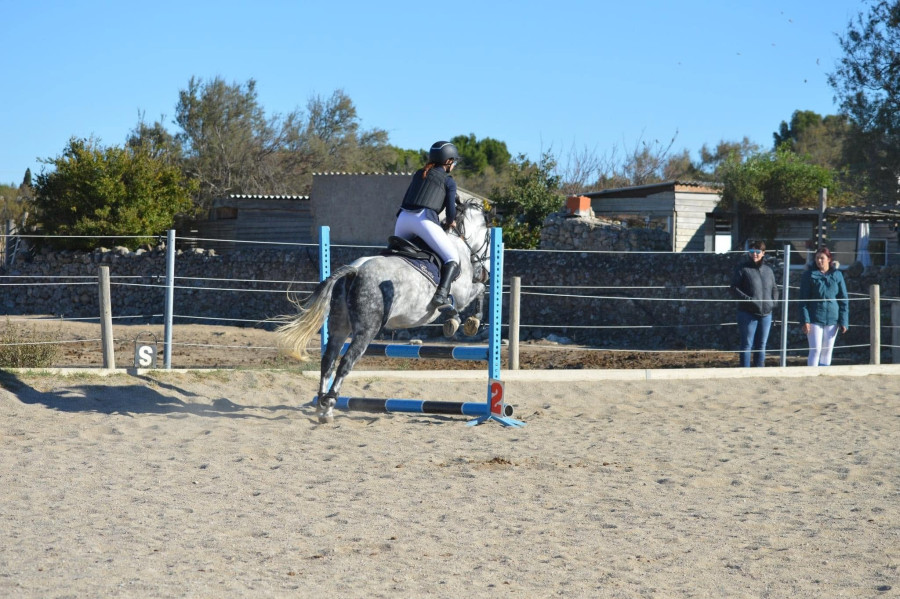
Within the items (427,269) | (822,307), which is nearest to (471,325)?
(427,269)

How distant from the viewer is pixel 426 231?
7.59 metres

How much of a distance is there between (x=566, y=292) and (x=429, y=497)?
12.3 meters

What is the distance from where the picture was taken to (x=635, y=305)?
16.9 m

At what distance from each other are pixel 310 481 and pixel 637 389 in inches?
207

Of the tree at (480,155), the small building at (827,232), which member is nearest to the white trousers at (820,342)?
the small building at (827,232)

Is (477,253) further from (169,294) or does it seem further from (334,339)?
(169,294)

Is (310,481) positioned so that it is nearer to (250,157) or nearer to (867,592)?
(867,592)

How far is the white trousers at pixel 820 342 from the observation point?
11.4 m

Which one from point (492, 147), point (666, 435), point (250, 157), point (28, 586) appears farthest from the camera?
point (492, 147)

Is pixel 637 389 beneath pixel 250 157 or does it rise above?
beneath

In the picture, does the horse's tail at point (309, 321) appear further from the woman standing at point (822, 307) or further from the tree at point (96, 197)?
the tree at point (96, 197)

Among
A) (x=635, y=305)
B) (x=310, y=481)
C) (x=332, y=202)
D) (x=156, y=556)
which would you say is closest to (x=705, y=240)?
(x=635, y=305)

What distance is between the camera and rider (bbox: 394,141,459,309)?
24.8 feet

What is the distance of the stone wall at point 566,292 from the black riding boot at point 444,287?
15.8ft
